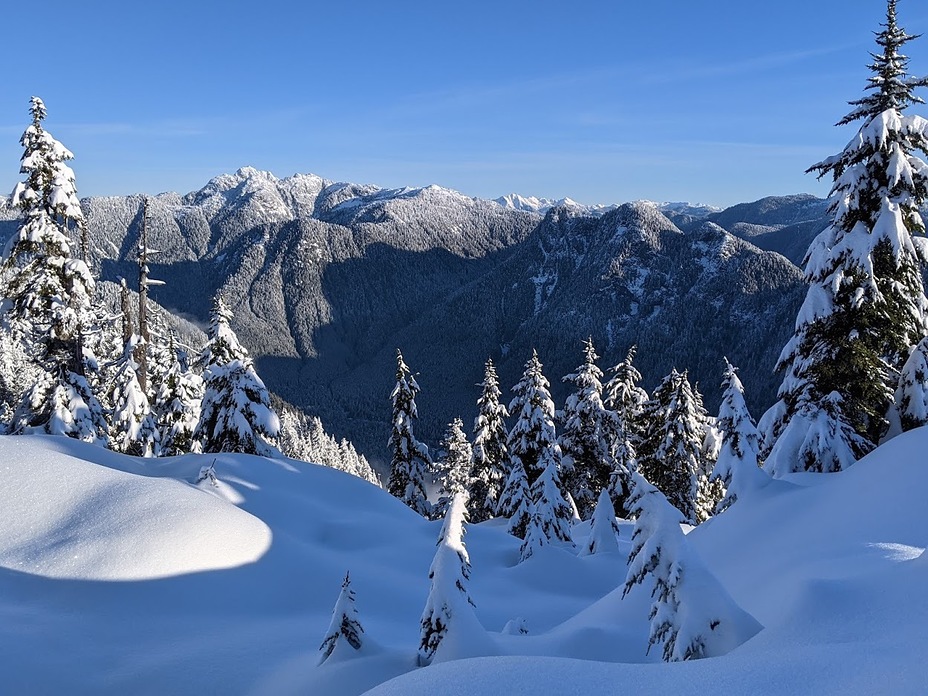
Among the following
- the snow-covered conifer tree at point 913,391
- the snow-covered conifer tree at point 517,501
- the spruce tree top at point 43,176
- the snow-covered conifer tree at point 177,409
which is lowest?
the snow-covered conifer tree at point 517,501

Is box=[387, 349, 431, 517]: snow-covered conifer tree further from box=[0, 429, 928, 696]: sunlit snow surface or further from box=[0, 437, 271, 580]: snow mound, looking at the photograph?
box=[0, 437, 271, 580]: snow mound

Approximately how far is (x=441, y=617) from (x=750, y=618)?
2.83m

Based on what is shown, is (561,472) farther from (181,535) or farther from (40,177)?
(40,177)

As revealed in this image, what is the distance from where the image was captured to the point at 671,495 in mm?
27719

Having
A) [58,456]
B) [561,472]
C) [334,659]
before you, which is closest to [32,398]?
[58,456]

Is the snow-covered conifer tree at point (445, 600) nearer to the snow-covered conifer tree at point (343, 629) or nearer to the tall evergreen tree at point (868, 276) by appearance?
the snow-covered conifer tree at point (343, 629)

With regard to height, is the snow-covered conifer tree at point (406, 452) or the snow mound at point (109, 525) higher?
the snow mound at point (109, 525)

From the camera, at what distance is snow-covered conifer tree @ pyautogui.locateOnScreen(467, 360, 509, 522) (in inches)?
1234

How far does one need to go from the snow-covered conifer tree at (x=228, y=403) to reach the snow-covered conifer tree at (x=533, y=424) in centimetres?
1060

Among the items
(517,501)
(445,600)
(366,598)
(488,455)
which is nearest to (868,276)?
(445,600)

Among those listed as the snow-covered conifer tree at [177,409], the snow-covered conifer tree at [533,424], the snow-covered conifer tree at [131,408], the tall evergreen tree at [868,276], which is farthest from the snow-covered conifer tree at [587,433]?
the snow-covered conifer tree at [131,408]

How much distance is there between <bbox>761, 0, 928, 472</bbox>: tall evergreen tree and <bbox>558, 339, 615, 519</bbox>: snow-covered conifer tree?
16256 mm

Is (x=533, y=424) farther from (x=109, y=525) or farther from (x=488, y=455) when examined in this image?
(x=109, y=525)

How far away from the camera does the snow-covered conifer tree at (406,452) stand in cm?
3042
